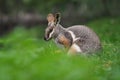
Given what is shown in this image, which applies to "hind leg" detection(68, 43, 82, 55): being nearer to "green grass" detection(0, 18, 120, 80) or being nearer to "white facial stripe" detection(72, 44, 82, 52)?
"white facial stripe" detection(72, 44, 82, 52)

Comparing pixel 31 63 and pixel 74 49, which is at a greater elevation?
pixel 74 49

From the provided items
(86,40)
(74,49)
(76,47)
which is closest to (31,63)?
(74,49)

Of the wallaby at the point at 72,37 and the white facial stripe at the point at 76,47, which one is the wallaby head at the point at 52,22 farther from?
the white facial stripe at the point at 76,47

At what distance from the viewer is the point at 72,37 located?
12.6m

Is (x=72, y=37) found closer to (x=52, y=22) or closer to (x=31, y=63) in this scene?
(x=52, y=22)

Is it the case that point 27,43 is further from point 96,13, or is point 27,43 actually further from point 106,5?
point 96,13

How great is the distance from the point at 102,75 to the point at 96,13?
22381mm

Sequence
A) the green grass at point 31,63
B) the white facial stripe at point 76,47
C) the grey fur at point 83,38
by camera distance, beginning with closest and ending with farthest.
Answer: the green grass at point 31,63, the white facial stripe at point 76,47, the grey fur at point 83,38

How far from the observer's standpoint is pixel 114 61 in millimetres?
11461

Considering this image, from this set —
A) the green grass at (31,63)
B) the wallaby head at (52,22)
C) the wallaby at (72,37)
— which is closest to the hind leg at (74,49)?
the wallaby at (72,37)

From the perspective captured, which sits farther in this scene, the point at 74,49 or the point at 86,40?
the point at 86,40

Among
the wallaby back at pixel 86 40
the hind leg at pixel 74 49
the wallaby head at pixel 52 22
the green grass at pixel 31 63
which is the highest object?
the wallaby head at pixel 52 22

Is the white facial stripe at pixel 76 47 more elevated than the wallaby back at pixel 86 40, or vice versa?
the wallaby back at pixel 86 40

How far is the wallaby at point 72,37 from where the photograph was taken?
12.4 m
